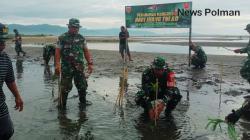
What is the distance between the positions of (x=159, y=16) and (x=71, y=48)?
35.4 feet

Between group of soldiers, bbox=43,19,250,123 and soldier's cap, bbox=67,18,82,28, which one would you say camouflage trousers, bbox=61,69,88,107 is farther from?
soldier's cap, bbox=67,18,82,28

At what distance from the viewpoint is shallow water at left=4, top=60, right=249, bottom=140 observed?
24.1ft

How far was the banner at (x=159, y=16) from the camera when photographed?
18.4 meters

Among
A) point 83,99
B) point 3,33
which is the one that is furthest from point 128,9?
point 3,33

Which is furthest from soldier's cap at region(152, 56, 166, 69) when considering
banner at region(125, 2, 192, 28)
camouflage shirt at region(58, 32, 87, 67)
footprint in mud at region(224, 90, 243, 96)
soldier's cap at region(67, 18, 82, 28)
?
banner at region(125, 2, 192, 28)

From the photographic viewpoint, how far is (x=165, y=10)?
19.0m

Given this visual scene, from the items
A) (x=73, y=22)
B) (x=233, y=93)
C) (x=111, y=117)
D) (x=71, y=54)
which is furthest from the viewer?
(x=233, y=93)

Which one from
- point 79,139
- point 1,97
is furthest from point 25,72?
point 1,97

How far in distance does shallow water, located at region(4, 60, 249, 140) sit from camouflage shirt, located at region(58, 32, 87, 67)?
1165 millimetres

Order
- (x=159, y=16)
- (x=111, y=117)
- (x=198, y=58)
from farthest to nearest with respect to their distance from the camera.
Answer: (x=159, y=16)
(x=198, y=58)
(x=111, y=117)

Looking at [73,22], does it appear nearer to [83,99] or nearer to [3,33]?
[83,99]

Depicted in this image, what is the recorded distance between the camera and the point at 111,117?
8664mm

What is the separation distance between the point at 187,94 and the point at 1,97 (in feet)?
24.3

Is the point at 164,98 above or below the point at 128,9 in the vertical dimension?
below
